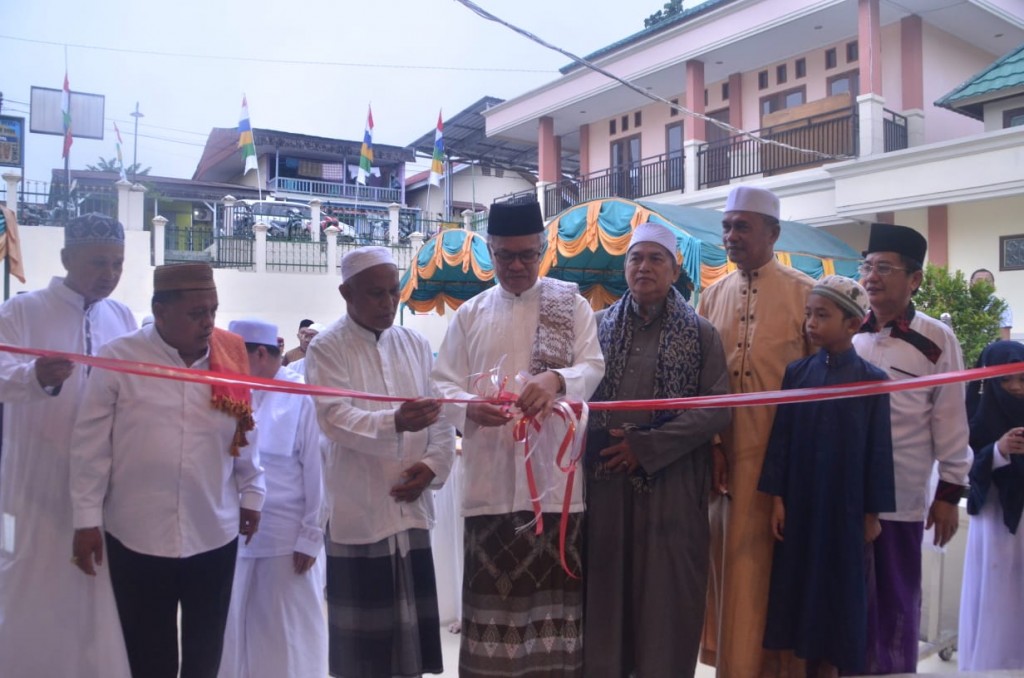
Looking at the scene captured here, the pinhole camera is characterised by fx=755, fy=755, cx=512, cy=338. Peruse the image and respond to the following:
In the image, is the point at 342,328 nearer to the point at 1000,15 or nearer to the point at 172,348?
the point at 172,348

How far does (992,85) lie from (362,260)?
8737 millimetres

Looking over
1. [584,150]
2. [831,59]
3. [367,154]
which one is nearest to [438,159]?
[367,154]

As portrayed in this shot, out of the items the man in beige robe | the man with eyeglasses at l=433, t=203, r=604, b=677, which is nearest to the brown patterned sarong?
the man with eyeglasses at l=433, t=203, r=604, b=677

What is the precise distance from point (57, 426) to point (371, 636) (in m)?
1.41

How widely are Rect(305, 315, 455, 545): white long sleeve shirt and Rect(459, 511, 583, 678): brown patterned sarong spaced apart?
0.28 metres

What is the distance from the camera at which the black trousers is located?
2.53m

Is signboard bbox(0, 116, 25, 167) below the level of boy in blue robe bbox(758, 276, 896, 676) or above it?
above

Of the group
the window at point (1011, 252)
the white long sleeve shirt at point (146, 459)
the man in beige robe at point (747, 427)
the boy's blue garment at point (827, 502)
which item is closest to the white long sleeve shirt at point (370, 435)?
the white long sleeve shirt at point (146, 459)

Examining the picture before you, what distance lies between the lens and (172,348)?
8.59ft

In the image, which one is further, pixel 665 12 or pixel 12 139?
pixel 665 12

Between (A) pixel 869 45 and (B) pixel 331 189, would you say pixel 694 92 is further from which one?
(B) pixel 331 189

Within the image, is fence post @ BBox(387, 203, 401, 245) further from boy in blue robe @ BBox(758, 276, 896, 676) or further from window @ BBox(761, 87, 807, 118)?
boy in blue robe @ BBox(758, 276, 896, 676)

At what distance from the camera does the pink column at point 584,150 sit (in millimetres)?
13141

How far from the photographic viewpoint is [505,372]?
113 inches
